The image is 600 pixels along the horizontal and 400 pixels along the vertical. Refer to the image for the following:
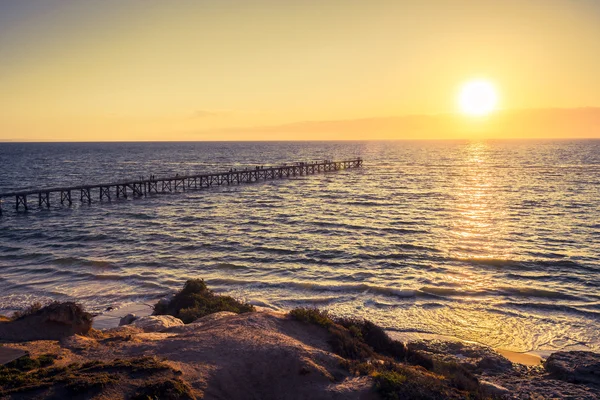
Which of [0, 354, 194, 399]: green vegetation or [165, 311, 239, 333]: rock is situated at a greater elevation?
[0, 354, 194, 399]: green vegetation

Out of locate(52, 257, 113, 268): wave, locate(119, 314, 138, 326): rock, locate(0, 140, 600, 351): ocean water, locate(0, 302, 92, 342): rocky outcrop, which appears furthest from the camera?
locate(52, 257, 113, 268): wave

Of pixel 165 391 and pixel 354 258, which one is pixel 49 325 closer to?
pixel 165 391

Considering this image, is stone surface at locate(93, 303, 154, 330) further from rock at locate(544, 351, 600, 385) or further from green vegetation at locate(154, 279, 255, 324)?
rock at locate(544, 351, 600, 385)

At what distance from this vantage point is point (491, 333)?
658 inches

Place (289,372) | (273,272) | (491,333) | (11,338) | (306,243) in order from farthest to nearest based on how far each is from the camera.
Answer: (306,243) → (273,272) → (491,333) → (11,338) → (289,372)

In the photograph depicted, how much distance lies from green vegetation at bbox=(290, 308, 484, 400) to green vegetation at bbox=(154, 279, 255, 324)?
3.52 metres

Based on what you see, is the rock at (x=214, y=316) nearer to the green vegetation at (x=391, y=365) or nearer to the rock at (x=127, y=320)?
the green vegetation at (x=391, y=365)

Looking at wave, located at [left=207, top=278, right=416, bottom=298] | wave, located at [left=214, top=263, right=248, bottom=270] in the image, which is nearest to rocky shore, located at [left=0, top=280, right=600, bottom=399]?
wave, located at [left=207, top=278, right=416, bottom=298]

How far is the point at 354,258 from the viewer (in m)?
26.8

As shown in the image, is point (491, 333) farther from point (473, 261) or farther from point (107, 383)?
point (107, 383)

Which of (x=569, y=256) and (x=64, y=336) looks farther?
(x=569, y=256)

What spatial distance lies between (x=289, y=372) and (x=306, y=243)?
2027cm

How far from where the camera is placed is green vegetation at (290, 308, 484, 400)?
32.6ft

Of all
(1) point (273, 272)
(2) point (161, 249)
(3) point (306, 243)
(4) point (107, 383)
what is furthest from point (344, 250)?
(4) point (107, 383)
